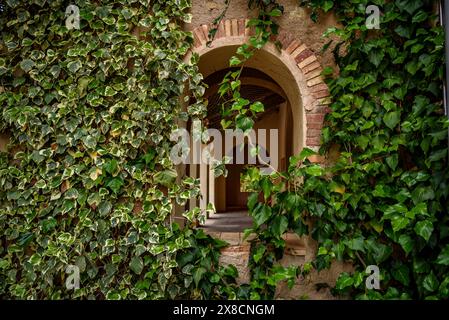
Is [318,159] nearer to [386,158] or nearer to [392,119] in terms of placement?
[386,158]

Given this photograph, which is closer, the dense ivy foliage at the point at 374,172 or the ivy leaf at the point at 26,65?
the dense ivy foliage at the point at 374,172

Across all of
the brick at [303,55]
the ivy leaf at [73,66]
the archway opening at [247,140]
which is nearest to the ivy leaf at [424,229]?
the archway opening at [247,140]

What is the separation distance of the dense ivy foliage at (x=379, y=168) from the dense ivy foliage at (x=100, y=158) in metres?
0.70

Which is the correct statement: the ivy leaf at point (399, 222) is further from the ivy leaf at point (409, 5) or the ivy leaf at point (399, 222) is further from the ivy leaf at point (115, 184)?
the ivy leaf at point (115, 184)

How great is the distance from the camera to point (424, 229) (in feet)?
6.91

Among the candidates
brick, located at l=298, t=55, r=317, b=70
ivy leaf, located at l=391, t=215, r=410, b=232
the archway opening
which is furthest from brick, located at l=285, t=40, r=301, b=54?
ivy leaf, located at l=391, t=215, r=410, b=232

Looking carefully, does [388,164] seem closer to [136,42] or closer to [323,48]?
[323,48]

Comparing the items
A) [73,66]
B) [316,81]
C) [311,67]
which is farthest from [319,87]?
[73,66]

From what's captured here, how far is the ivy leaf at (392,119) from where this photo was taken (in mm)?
2354

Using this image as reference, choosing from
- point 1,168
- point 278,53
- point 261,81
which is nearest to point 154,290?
point 1,168

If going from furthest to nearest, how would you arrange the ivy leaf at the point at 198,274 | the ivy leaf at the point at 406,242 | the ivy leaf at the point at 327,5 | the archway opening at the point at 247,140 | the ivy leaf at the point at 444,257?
the archway opening at the point at 247,140
the ivy leaf at the point at 327,5
the ivy leaf at the point at 198,274
the ivy leaf at the point at 406,242
the ivy leaf at the point at 444,257

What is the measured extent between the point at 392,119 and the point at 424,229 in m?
0.78

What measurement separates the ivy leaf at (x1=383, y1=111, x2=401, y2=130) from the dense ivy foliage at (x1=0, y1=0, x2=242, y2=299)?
54.5 inches

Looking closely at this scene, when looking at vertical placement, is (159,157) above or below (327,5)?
below
